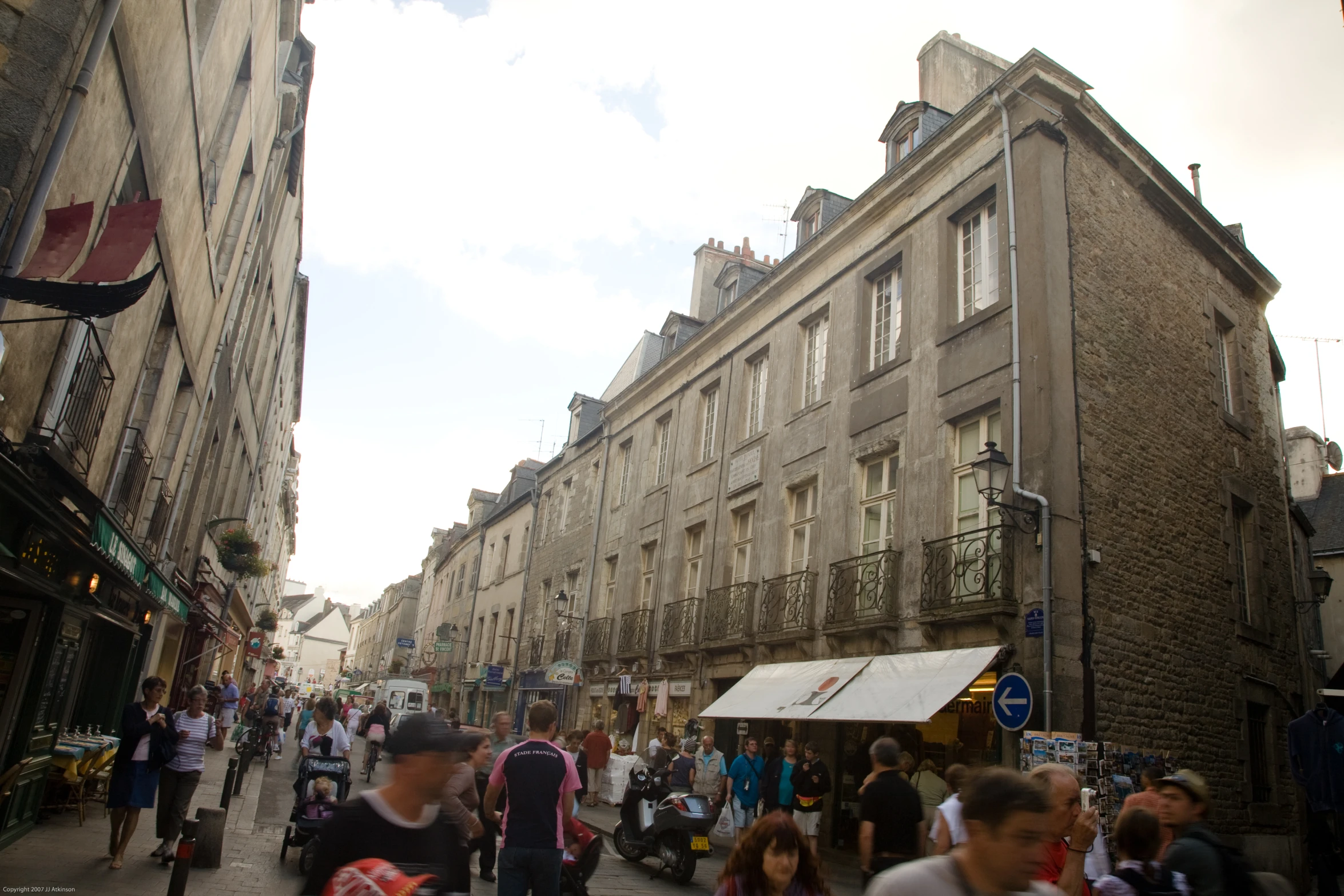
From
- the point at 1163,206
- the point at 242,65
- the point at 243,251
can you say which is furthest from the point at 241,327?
the point at 1163,206

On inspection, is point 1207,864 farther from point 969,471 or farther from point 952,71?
point 952,71

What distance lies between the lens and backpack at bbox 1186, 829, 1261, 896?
10.5 feet

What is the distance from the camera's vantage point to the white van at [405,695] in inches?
1234

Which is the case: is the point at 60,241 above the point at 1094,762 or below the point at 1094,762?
above

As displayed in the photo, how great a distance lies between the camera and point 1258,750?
1183cm

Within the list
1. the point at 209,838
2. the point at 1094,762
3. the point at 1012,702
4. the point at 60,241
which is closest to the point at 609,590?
the point at 1012,702

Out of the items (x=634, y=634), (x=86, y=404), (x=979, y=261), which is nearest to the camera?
(x=86, y=404)

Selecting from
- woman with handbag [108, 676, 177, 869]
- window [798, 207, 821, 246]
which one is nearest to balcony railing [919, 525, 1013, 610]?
woman with handbag [108, 676, 177, 869]

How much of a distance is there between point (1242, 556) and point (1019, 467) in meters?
5.36

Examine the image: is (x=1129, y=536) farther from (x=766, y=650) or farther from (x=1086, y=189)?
(x=766, y=650)

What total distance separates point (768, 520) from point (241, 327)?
9.27 m

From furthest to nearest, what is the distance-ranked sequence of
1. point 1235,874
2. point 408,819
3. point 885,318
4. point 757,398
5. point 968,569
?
point 757,398 → point 885,318 → point 968,569 → point 1235,874 → point 408,819

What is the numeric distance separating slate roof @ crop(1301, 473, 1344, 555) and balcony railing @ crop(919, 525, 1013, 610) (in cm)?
1411

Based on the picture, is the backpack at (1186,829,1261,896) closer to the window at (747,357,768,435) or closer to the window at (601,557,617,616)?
A: the window at (747,357,768,435)
